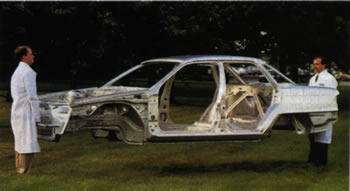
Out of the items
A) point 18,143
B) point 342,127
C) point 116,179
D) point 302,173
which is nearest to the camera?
point 18,143

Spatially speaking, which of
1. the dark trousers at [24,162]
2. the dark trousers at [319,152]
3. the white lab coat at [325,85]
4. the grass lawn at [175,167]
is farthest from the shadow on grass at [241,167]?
the dark trousers at [24,162]

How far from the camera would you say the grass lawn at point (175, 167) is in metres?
8.94

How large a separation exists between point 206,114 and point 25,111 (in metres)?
3.87

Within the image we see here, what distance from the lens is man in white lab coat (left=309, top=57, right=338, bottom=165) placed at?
427 inches

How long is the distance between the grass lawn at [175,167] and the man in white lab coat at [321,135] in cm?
25

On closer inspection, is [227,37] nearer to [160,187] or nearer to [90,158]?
[90,158]

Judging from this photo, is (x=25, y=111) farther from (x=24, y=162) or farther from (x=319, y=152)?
(x=319, y=152)

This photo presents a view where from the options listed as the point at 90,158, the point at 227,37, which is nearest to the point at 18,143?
the point at 90,158

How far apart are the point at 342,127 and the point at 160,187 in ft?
39.0

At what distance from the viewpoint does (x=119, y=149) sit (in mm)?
12906

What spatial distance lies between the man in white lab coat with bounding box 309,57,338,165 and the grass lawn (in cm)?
25

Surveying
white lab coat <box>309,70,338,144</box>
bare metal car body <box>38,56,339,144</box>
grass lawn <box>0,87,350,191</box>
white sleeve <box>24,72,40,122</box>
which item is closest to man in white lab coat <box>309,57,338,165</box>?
white lab coat <box>309,70,338,144</box>

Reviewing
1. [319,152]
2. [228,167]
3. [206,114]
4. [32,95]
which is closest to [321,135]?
[319,152]

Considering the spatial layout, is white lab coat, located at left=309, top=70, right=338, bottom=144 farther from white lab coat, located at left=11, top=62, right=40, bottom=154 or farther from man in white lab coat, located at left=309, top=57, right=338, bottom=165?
white lab coat, located at left=11, top=62, right=40, bottom=154
